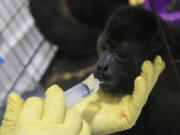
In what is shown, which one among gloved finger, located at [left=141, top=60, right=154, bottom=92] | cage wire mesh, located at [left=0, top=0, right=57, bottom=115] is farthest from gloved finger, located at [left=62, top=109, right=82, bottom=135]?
cage wire mesh, located at [left=0, top=0, right=57, bottom=115]

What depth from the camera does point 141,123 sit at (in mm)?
669

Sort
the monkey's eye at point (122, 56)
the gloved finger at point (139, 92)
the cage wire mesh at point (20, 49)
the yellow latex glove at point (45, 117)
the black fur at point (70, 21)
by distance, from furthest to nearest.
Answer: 1. the black fur at point (70, 21)
2. the cage wire mesh at point (20, 49)
3. the monkey's eye at point (122, 56)
4. the gloved finger at point (139, 92)
5. the yellow latex glove at point (45, 117)

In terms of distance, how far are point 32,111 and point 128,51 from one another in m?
0.32

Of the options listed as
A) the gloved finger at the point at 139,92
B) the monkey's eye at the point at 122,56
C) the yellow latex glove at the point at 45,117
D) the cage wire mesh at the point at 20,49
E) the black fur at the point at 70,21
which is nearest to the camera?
the yellow latex glove at the point at 45,117

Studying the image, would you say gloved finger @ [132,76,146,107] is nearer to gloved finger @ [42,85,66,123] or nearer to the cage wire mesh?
gloved finger @ [42,85,66,123]

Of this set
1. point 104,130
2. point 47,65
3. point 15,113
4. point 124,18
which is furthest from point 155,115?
point 47,65

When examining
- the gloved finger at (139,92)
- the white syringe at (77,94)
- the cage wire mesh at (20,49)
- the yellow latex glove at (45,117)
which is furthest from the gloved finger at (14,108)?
the cage wire mesh at (20,49)

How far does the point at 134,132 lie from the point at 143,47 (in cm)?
24

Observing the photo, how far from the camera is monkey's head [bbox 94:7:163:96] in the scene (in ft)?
2.07

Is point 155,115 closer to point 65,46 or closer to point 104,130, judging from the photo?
point 104,130

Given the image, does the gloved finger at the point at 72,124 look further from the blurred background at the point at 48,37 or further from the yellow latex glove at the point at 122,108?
the blurred background at the point at 48,37

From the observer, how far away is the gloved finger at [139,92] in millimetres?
542

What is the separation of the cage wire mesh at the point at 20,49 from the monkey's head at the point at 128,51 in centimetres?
59

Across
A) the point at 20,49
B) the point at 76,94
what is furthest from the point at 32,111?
the point at 20,49
